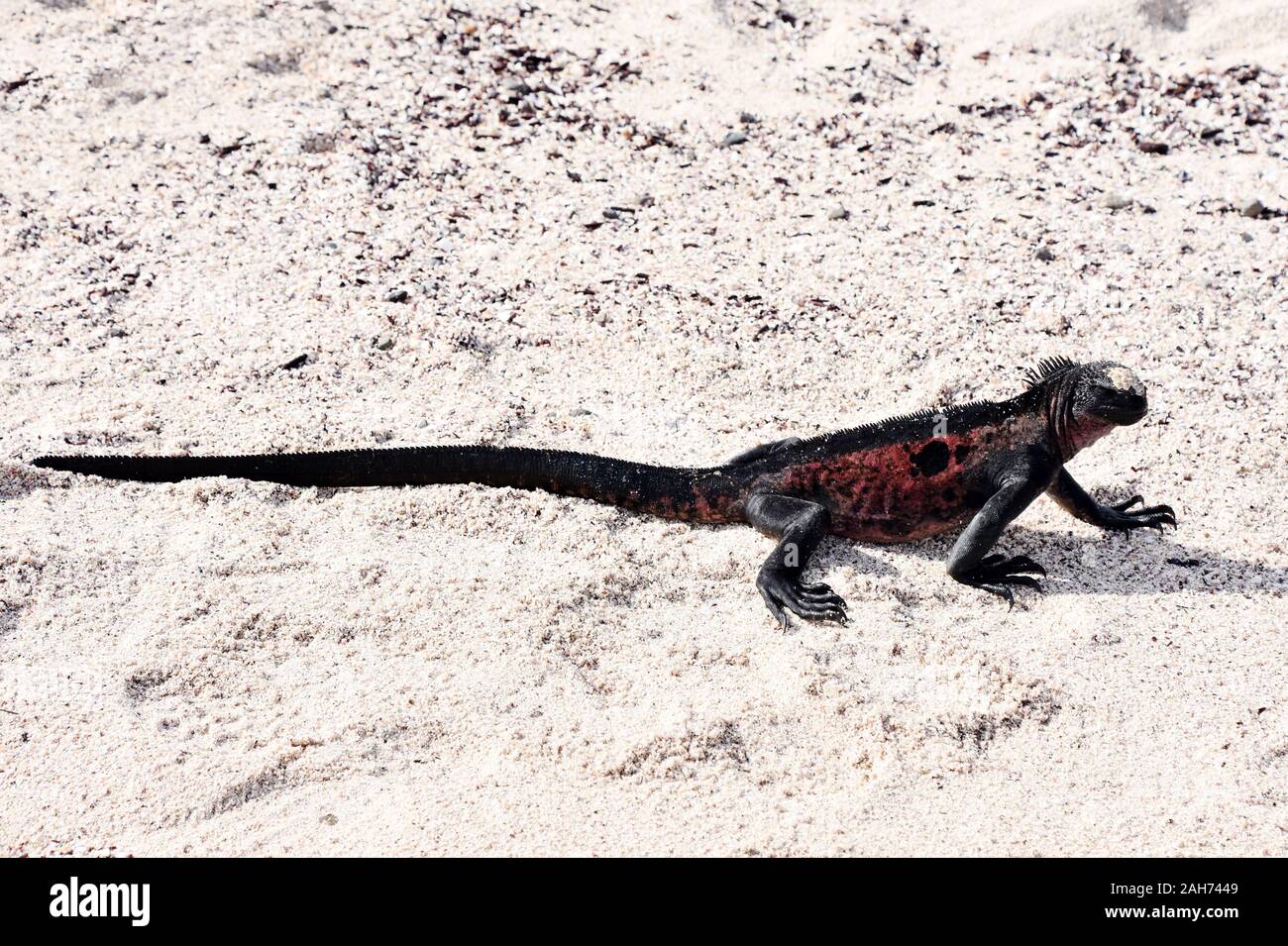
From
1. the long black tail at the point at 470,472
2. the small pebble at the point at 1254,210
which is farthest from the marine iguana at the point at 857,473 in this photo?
the small pebble at the point at 1254,210

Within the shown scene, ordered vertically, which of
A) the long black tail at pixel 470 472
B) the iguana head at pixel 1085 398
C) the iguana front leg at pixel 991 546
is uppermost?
the iguana head at pixel 1085 398

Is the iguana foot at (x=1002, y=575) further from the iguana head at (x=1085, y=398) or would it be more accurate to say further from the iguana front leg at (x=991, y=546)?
the iguana head at (x=1085, y=398)

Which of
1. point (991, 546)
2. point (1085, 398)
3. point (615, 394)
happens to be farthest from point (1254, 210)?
point (615, 394)

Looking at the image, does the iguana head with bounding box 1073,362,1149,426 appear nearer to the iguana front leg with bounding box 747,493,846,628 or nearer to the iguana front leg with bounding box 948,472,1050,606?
the iguana front leg with bounding box 948,472,1050,606

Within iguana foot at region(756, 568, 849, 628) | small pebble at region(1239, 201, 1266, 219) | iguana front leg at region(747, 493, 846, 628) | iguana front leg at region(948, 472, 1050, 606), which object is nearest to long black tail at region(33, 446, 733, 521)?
iguana front leg at region(747, 493, 846, 628)

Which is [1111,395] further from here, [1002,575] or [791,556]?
[791,556]

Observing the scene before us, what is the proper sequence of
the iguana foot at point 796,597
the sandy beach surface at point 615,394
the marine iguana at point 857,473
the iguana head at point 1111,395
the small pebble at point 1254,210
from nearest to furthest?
the sandy beach surface at point 615,394, the iguana foot at point 796,597, the iguana head at point 1111,395, the marine iguana at point 857,473, the small pebble at point 1254,210

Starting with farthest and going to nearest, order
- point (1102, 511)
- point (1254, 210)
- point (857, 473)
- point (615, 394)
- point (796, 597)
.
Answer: point (1254, 210), point (615, 394), point (1102, 511), point (857, 473), point (796, 597)
